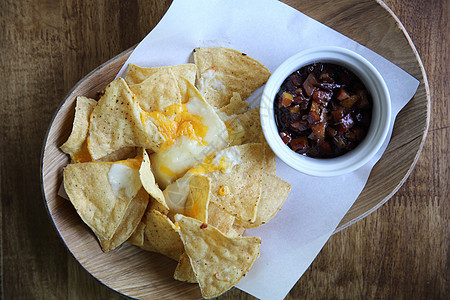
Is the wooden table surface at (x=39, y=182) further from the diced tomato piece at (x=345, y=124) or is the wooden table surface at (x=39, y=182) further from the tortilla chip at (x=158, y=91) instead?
the diced tomato piece at (x=345, y=124)

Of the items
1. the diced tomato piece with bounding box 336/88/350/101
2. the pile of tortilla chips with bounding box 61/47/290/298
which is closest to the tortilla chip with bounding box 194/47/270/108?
the pile of tortilla chips with bounding box 61/47/290/298

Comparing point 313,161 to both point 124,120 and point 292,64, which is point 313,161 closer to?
point 292,64

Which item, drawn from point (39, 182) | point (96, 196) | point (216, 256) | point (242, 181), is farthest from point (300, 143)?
point (39, 182)

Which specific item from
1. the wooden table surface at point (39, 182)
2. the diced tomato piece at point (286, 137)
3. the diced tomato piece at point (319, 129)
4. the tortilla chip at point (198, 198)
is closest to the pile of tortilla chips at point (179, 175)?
the tortilla chip at point (198, 198)

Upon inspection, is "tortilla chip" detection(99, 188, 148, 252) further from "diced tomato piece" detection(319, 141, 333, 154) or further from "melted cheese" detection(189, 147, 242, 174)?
"diced tomato piece" detection(319, 141, 333, 154)

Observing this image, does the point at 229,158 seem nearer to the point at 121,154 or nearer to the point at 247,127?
the point at 247,127

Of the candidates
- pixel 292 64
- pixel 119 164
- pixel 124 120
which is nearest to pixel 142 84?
pixel 124 120

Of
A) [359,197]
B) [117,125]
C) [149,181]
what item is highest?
[117,125]

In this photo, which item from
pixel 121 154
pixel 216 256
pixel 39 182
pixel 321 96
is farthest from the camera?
pixel 39 182
